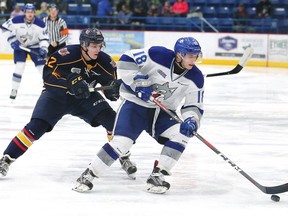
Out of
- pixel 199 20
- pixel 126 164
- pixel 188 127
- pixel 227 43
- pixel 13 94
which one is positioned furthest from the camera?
pixel 199 20

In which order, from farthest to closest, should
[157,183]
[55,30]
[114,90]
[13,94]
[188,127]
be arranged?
[55,30]
[13,94]
[114,90]
[157,183]
[188,127]

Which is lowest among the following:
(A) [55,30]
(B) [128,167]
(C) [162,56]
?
(A) [55,30]

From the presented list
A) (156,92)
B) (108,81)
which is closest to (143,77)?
(156,92)

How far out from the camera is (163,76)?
13.7ft

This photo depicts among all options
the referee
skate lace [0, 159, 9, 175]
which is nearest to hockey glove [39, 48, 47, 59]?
the referee

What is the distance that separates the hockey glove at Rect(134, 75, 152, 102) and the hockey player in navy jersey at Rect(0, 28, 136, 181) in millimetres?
297

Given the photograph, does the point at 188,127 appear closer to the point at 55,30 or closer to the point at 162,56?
the point at 162,56

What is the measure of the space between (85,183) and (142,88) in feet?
2.08

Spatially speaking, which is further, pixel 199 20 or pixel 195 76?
pixel 199 20

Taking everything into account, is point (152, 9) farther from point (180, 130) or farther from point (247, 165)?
point (180, 130)

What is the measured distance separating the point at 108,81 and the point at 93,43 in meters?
0.35

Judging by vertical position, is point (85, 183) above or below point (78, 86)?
below

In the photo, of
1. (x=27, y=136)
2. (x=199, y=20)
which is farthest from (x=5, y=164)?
(x=199, y=20)

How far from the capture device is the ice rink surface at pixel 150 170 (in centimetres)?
379
